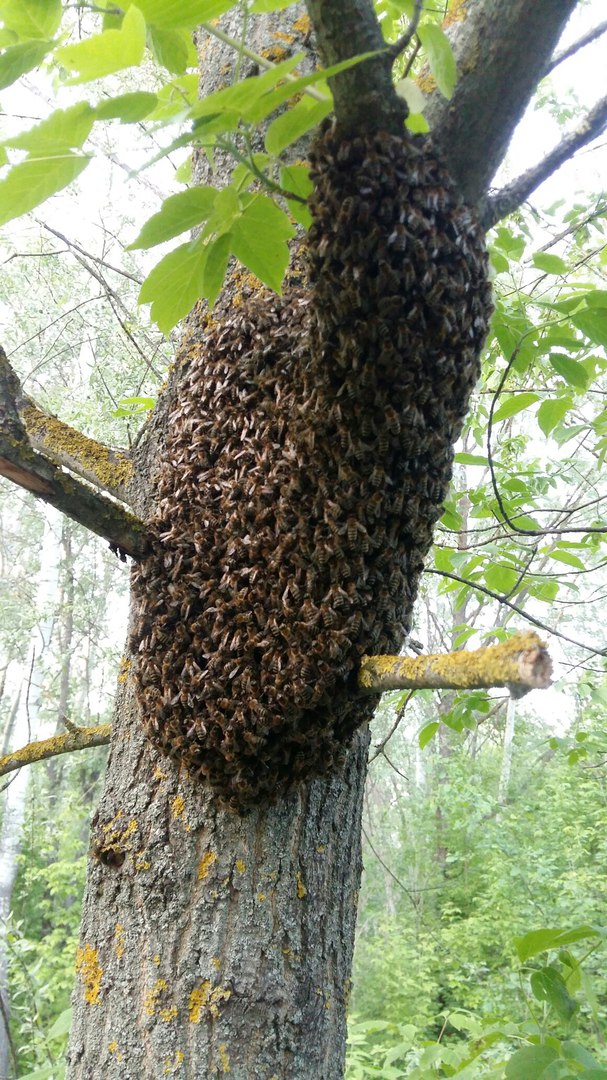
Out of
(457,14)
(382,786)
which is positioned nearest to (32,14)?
(457,14)

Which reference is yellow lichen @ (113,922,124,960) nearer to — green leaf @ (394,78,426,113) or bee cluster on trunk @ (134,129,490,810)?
bee cluster on trunk @ (134,129,490,810)

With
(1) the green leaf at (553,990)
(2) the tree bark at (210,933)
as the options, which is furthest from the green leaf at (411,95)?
(1) the green leaf at (553,990)

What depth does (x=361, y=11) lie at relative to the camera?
1.02 meters

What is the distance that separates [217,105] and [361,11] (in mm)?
405

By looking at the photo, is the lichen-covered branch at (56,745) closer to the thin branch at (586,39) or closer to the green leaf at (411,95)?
the green leaf at (411,95)

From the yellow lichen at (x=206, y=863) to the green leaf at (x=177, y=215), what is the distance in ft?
3.45

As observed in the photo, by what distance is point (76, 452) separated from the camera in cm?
179

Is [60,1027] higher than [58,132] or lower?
lower

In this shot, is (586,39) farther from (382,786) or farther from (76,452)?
(382,786)

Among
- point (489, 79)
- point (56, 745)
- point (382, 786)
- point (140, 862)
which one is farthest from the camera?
point (382, 786)

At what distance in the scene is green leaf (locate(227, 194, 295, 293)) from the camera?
1.00 meters

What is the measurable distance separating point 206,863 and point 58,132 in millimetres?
1191

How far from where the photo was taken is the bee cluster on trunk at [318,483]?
115 centimetres

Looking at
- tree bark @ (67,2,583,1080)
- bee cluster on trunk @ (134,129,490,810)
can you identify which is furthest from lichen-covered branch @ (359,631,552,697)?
tree bark @ (67,2,583,1080)
